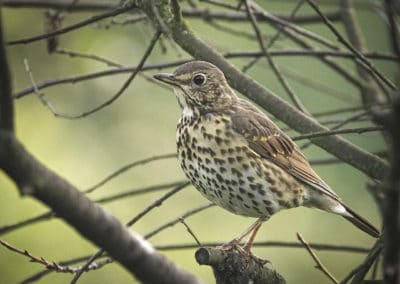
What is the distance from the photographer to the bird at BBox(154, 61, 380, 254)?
4754 mm

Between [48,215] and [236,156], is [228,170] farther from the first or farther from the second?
[48,215]

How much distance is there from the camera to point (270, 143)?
204 inches

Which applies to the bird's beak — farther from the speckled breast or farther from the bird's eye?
the speckled breast

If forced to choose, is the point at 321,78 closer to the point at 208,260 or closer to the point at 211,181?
the point at 211,181

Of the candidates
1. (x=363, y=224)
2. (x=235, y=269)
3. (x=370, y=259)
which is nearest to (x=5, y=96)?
(x=370, y=259)

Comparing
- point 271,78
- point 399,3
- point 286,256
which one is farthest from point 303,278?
point 399,3

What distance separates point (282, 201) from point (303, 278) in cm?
314

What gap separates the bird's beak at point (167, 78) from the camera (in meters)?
4.84

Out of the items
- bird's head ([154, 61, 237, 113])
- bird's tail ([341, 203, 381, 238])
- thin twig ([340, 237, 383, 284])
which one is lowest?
bird's tail ([341, 203, 381, 238])

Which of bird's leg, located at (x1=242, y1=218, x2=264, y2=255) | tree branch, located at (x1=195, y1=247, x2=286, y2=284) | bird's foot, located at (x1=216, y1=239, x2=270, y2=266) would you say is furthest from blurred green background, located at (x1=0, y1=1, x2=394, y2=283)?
tree branch, located at (x1=195, y1=247, x2=286, y2=284)

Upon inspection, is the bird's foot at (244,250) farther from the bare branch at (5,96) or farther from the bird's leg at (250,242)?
the bare branch at (5,96)

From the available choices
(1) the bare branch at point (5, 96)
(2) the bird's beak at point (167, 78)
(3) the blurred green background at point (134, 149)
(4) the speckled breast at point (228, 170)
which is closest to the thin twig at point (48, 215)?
(4) the speckled breast at point (228, 170)

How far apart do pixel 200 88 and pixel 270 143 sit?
1.66 ft

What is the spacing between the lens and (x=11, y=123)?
2.32 m
